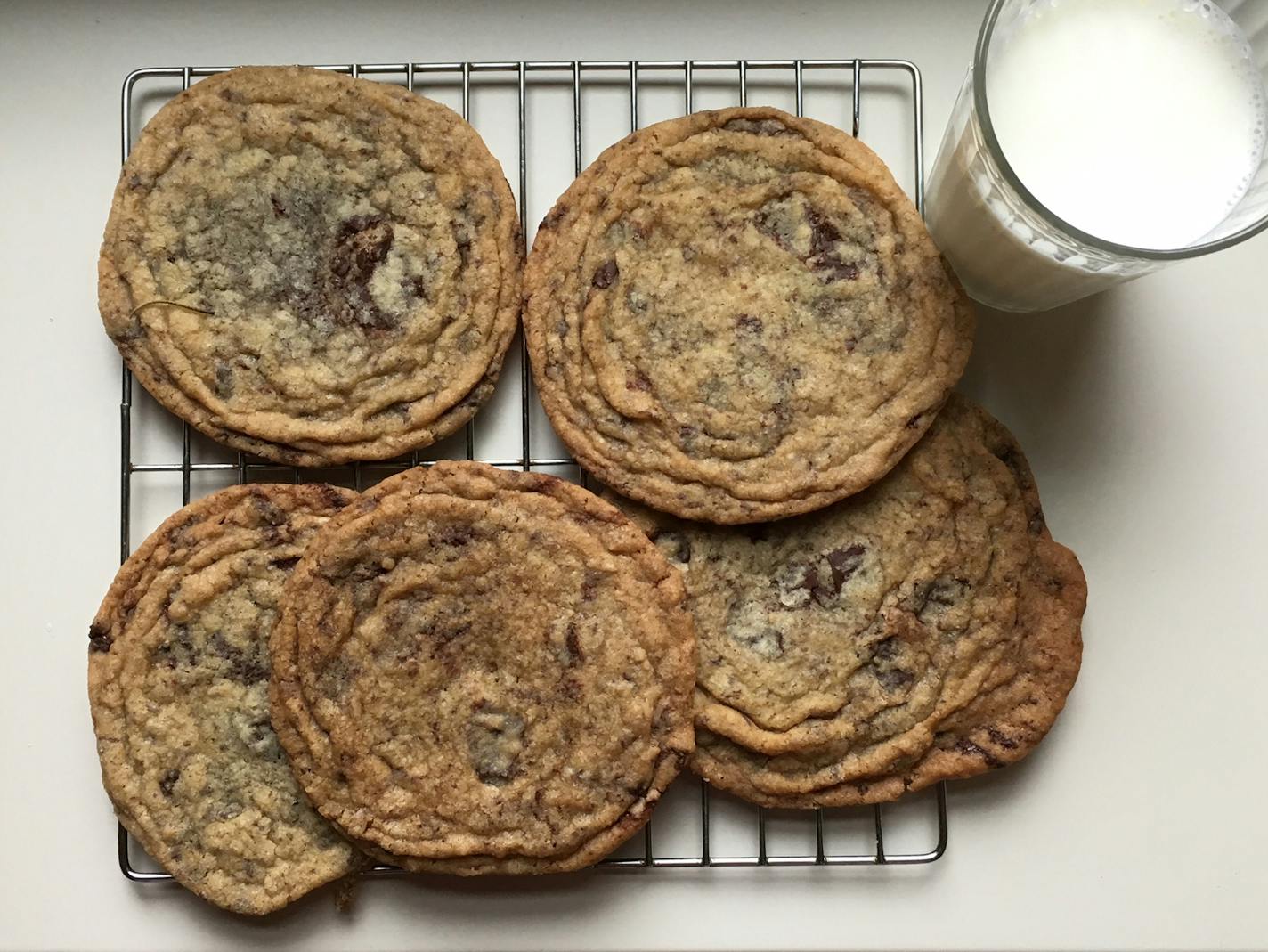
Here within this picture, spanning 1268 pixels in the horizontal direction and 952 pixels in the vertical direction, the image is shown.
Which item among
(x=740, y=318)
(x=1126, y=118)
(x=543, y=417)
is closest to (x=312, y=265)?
(x=543, y=417)

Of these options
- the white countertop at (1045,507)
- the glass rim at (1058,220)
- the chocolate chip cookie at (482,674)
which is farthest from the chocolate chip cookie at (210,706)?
the glass rim at (1058,220)

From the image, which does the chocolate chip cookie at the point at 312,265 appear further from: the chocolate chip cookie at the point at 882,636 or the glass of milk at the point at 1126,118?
the glass of milk at the point at 1126,118

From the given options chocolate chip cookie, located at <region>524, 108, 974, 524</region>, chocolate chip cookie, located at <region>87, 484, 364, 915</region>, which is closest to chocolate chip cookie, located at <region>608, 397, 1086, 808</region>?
chocolate chip cookie, located at <region>524, 108, 974, 524</region>

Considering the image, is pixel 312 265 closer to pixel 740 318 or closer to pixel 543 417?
pixel 543 417

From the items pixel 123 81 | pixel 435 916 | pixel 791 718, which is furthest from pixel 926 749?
pixel 123 81

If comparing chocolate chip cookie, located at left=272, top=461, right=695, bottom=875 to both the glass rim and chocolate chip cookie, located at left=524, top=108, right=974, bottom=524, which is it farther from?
the glass rim

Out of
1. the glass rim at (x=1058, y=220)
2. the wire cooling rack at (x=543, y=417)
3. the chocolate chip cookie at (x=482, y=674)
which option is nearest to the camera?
the glass rim at (x=1058, y=220)

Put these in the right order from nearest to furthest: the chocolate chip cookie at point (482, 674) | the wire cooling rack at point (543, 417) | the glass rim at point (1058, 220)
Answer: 1. the glass rim at point (1058, 220)
2. the chocolate chip cookie at point (482, 674)
3. the wire cooling rack at point (543, 417)
